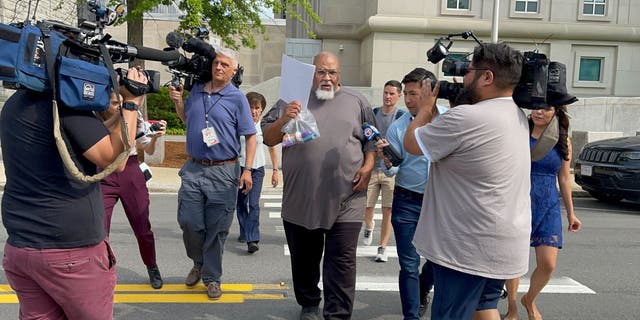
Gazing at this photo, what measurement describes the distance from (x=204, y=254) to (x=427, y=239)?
2377 millimetres

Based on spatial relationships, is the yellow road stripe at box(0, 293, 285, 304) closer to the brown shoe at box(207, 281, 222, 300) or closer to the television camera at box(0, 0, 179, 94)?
the brown shoe at box(207, 281, 222, 300)

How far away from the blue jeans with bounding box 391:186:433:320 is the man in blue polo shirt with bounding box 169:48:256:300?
4.64 feet

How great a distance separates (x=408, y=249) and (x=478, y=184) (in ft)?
4.79

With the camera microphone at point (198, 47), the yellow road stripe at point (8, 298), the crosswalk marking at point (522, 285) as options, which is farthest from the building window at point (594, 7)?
the yellow road stripe at point (8, 298)

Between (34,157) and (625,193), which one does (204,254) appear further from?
(625,193)

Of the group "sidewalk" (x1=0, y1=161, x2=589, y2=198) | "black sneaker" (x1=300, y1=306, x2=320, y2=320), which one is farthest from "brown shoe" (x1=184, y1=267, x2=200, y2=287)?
"sidewalk" (x1=0, y1=161, x2=589, y2=198)

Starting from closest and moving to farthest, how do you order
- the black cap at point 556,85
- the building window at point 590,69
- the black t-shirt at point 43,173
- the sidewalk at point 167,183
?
the black t-shirt at point 43,173, the black cap at point 556,85, the sidewalk at point 167,183, the building window at point 590,69

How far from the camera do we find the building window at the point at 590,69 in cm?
2078

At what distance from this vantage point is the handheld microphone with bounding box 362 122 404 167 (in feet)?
12.7

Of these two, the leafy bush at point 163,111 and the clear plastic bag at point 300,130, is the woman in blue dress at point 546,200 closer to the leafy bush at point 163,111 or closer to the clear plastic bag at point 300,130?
the clear plastic bag at point 300,130

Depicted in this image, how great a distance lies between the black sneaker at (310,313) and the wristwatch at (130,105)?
2.30 m

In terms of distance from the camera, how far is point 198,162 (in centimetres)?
464

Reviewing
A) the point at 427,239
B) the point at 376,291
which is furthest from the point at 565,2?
the point at 427,239

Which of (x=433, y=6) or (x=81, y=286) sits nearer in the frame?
(x=81, y=286)
